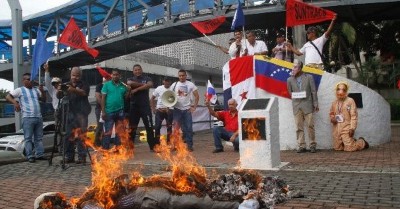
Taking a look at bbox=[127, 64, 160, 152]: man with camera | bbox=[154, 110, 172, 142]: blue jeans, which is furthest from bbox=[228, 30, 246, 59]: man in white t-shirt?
bbox=[127, 64, 160, 152]: man with camera

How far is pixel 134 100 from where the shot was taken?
1019 cm

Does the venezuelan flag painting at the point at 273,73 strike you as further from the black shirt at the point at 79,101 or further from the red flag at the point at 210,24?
the red flag at the point at 210,24

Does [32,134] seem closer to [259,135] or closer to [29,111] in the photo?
[29,111]

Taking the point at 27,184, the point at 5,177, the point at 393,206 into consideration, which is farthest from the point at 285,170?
the point at 5,177

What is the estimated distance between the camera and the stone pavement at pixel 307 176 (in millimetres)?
4902

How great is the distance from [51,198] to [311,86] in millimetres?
6399

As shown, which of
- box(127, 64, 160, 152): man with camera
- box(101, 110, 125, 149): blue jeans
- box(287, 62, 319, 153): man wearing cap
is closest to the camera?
box(101, 110, 125, 149): blue jeans

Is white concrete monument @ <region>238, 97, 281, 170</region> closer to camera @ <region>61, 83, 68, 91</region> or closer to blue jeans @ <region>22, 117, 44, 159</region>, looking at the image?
camera @ <region>61, 83, 68, 91</region>

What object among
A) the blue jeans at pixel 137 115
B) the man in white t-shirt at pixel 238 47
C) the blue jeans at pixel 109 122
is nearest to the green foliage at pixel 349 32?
the man in white t-shirt at pixel 238 47

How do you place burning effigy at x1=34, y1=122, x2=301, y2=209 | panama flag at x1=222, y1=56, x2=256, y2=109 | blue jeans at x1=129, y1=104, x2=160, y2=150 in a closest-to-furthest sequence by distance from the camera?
burning effigy at x1=34, y1=122, x2=301, y2=209 < blue jeans at x1=129, y1=104, x2=160, y2=150 < panama flag at x1=222, y1=56, x2=256, y2=109

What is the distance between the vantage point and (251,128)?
746 cm

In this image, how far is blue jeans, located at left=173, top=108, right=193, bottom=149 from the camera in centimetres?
1026

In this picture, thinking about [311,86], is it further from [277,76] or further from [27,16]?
[27,16]

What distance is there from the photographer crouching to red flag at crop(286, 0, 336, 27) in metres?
5.49
